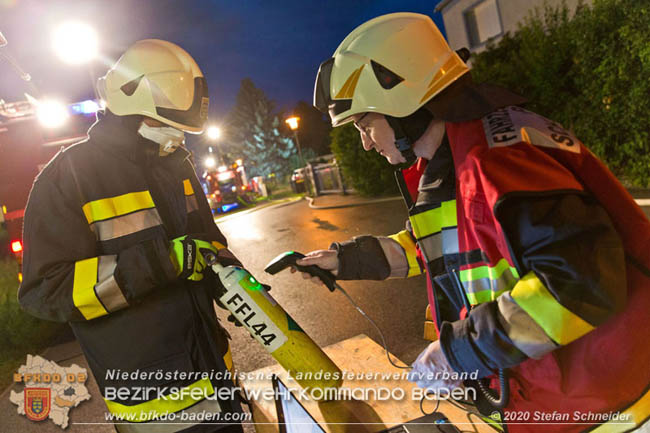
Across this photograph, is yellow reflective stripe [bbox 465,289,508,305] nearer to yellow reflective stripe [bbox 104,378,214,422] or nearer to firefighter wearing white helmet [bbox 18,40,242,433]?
firefighter wearing white helmet [bbox 18,40,242,433]

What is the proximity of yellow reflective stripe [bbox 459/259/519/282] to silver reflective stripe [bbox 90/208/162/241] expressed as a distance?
4.74ft

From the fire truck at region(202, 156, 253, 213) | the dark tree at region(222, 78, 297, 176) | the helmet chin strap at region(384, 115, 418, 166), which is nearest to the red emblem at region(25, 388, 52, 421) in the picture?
the helmet chin strap at region(384, 115, 418, 166)

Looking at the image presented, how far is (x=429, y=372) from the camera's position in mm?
1293

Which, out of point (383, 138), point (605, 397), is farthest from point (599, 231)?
point (383, 138)

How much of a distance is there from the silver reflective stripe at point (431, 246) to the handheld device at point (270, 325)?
2.83 ft

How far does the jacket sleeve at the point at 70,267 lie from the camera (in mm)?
1696

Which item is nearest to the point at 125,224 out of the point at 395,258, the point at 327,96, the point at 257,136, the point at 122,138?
the point at 122,138

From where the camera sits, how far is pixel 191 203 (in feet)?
7.72

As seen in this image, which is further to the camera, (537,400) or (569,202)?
(537,400)

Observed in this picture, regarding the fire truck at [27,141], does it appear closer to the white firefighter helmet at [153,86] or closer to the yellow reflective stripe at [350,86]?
the white firefighter helmet at [153,86]

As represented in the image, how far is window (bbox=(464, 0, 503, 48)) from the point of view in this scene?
16719 mm

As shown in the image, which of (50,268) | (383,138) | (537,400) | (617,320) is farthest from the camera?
(50,268)

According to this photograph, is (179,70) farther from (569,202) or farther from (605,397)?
(605,397)

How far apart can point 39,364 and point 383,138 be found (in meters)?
5.25
